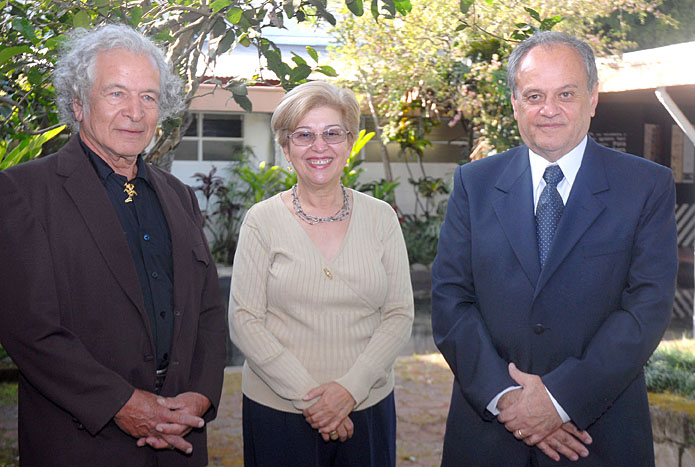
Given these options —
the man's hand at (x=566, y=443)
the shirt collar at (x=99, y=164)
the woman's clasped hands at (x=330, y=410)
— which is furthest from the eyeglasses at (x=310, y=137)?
the man's hand at (x=566, y=443)

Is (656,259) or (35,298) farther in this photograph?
(656,259)

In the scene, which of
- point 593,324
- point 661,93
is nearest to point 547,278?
point 593,324

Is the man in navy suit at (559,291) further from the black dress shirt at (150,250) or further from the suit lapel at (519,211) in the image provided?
the black dress shirt at (150,250)

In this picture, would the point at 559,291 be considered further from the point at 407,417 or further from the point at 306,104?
the point at 407,417

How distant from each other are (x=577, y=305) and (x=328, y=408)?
931mm

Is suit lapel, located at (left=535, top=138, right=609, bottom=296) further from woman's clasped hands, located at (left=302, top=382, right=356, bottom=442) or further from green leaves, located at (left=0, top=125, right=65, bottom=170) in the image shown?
green leaves, located at (left=0, top=125, right=65, bottom=170)

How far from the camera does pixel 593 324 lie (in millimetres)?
2443

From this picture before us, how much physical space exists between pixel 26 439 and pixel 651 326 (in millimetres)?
1944

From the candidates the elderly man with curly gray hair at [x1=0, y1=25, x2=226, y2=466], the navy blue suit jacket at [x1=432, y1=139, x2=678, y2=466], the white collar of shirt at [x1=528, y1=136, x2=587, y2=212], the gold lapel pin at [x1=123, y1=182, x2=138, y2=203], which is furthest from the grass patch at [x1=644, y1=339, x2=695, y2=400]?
the gold lapel pin at [x1=123, y1=182, x2=138, y2=203]

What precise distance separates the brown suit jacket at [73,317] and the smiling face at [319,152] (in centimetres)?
67

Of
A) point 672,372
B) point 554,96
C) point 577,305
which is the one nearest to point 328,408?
point 577,305

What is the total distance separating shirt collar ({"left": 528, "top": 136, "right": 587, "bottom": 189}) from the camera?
2.59 metres

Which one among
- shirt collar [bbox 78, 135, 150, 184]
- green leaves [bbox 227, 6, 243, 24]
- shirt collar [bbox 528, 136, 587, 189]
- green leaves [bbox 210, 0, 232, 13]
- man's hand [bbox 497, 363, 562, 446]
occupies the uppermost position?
green leaves [bbox 210, 0, 232, 13]

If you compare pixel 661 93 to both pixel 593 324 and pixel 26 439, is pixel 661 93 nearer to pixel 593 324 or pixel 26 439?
pixel 593 324
